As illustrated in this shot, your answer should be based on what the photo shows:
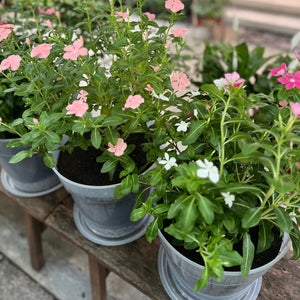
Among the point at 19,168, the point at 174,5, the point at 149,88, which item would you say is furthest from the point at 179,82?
the point at 19,168

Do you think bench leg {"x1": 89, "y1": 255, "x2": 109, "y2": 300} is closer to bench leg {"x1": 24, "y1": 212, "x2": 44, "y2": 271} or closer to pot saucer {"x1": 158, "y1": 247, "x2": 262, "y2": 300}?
pot saucer {"x1": 158, "y1": 247, "x2": 262, "y2": 300}

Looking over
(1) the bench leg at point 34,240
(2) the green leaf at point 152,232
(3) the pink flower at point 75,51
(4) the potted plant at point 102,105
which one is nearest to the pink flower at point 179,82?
(4) the potted plant at point 102,105

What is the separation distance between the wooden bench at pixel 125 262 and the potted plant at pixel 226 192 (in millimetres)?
85

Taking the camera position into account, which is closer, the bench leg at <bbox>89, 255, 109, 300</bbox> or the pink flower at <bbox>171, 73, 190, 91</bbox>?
the pink flower at <bbox>171, 73, 190, 91</bbox>

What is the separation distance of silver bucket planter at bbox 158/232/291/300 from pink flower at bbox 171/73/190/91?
38cm

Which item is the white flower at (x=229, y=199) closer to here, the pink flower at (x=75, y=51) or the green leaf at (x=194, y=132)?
the green leaf at (x=194, y=132)

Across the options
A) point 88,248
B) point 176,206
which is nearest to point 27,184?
point 88,248

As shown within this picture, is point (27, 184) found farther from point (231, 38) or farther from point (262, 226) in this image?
point (231, 38)

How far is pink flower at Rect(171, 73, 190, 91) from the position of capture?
83 centimetres

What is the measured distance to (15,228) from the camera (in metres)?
1.80

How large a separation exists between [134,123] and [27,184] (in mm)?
674

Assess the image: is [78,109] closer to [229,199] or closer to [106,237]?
[229,199]

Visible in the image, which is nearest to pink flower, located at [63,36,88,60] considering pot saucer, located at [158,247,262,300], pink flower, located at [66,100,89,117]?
pink flower, located at [66,100,89,117]

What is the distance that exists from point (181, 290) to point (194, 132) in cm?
47
